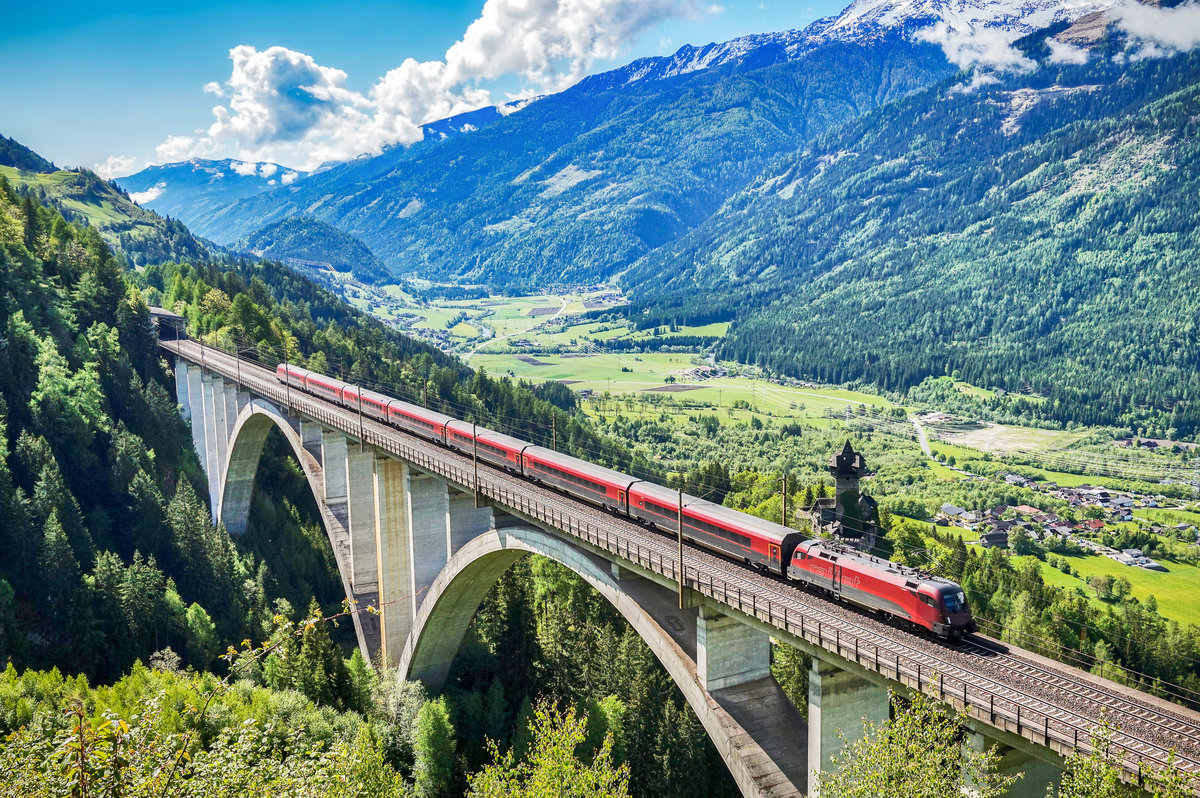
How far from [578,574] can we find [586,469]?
4.78 m

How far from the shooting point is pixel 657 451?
424 feet

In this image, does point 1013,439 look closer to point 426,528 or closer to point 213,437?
point 213,437

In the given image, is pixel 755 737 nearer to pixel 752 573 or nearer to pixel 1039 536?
pixel 752 573

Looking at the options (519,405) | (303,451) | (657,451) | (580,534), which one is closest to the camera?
(580,534)

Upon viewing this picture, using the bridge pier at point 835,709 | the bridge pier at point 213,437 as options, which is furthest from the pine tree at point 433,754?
the bridge pier at point 213,437

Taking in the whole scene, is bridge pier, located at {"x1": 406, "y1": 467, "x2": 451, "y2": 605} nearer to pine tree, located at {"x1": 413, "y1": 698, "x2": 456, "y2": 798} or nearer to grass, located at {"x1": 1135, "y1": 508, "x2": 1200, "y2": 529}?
pine tree, located at {"x1": 413, "y1": 698, "x2": 456, "y2": 798}

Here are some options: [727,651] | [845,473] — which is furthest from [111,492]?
[727,651]

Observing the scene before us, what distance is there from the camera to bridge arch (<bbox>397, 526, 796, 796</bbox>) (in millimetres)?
21781

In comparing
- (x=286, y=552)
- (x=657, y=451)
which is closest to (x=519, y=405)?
(x=657, y=451)

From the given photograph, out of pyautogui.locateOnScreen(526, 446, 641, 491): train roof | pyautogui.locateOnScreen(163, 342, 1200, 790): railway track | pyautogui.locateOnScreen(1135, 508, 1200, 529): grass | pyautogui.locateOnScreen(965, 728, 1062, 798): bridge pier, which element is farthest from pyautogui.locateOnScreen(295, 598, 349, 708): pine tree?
pyautogui.locateOnScreen(1135, 508, 1200, 529): grass

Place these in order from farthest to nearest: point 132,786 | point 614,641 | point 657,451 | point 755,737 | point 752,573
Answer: point 657,451
point 614,641
point 752,573
point 755,737
point 132,786

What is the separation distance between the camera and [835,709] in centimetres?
1998

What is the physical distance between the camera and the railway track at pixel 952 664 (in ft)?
53.2

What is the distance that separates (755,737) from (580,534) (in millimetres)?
10112
